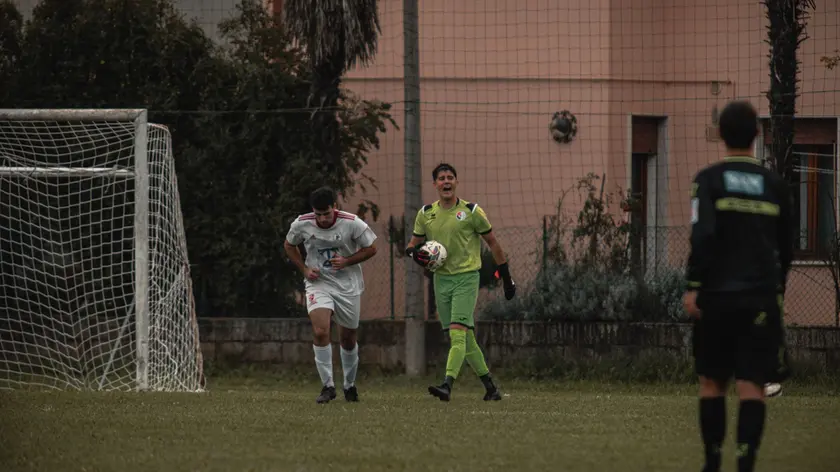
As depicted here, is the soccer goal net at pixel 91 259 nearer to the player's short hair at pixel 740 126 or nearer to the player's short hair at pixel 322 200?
the player's short hair at pixel 322 200

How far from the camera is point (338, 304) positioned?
12516mm

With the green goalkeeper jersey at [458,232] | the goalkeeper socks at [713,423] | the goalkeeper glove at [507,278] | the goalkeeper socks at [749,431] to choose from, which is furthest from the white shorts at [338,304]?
the goalkeeper socks at [749,431]

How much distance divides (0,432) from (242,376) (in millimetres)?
8717

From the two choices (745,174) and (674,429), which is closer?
(745,174)

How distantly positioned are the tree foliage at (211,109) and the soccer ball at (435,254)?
6217mm

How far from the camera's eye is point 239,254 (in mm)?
18844

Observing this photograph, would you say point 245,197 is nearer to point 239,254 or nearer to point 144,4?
point 239,254

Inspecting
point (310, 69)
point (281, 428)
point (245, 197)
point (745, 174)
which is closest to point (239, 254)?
point (245, 197)

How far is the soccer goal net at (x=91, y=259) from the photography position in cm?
1457

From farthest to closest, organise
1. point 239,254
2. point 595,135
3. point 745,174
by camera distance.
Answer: point 595,135, point 239,254, point 745,174

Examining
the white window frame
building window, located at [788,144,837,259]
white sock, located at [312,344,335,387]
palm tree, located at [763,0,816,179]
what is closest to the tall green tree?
palm tree, located at [763,0,816,179]

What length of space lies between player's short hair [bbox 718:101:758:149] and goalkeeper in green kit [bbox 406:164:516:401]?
5.64 m

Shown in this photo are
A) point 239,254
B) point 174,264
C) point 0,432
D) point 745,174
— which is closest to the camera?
point 745,174

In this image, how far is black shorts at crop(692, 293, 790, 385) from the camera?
7.00m
